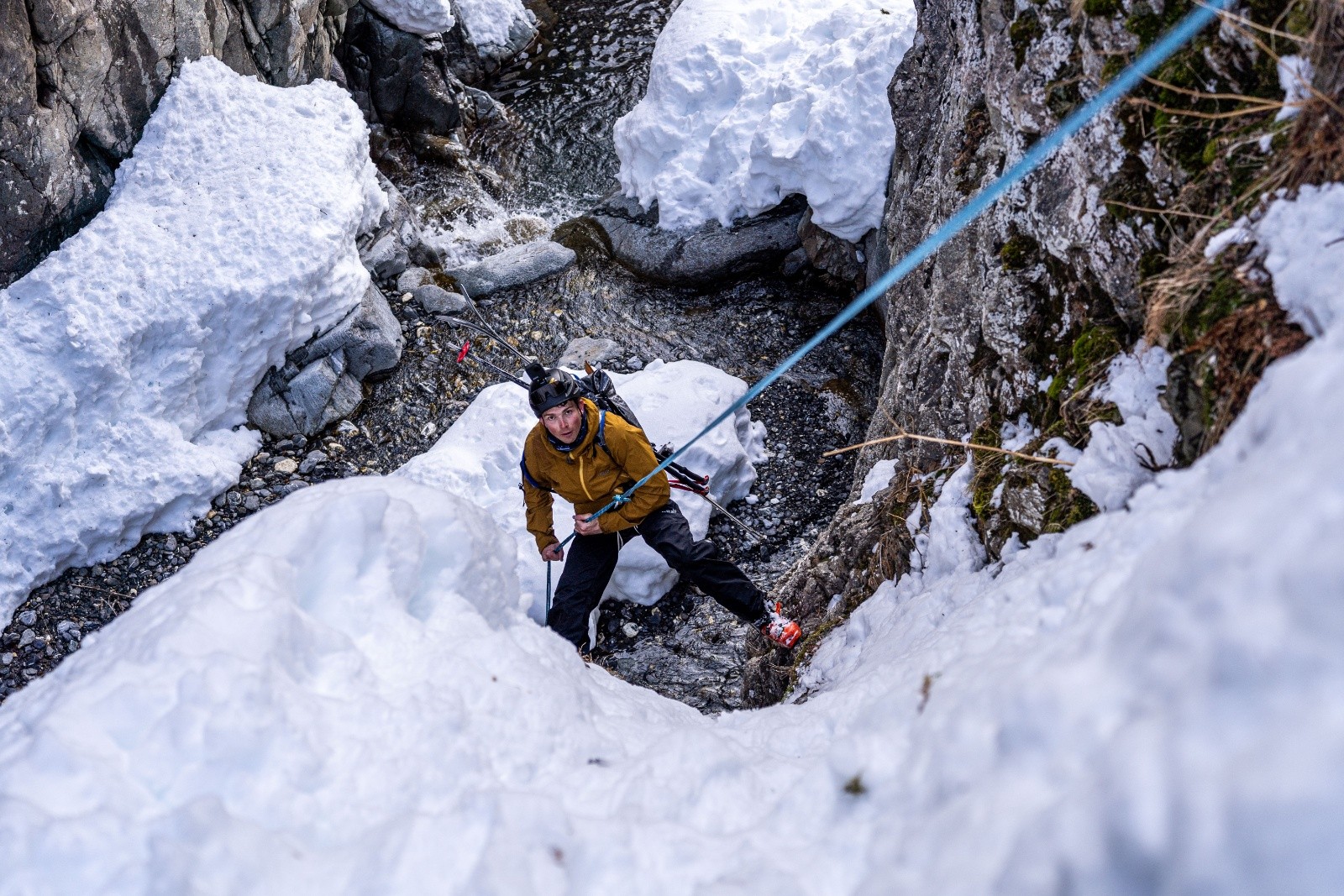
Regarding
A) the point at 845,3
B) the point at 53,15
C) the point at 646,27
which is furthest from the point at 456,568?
the point at 646,27

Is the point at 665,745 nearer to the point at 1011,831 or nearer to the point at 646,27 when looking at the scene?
the point at 1011,831

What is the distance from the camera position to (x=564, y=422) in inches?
219

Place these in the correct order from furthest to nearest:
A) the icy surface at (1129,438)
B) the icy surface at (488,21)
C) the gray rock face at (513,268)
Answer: the icy surface at (488,21)
the gray rock face at (513,268)
the icy surface at (1129,438)

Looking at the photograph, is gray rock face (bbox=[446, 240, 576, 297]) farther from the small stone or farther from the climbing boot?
the climbing boot

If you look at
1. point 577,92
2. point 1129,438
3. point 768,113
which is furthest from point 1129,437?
point 577,92

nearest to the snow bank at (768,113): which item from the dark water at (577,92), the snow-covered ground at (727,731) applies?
the dark water at (577,92)

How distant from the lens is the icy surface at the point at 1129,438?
304 cm

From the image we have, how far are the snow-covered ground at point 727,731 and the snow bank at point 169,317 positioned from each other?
20.2 ft

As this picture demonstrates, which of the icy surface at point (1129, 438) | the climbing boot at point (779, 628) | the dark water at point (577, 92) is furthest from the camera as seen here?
the dark water at point (577, 92)

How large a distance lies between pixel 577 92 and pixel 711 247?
5.87 metres

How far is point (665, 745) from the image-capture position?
294cm

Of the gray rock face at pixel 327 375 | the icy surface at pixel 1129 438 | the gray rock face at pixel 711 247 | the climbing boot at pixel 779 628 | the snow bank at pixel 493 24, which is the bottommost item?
the gray rock face at pixel 327 375

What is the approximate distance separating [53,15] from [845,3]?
9.76 meters

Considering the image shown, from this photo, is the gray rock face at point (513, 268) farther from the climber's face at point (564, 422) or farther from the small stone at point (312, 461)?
the climber's face at point (564, 422)
